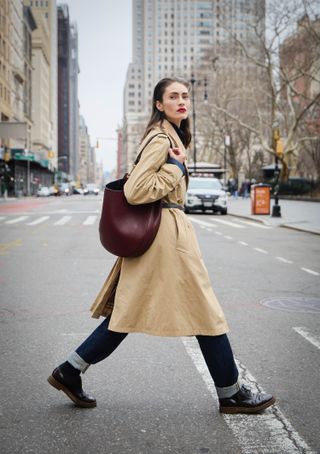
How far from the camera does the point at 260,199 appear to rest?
28.5 metres

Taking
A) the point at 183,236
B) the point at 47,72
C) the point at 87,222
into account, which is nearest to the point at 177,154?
the point at 183,236

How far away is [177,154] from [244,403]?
1.50 meters

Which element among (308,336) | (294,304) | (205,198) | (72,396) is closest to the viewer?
(72,396)

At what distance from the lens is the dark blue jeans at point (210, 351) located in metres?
3.51

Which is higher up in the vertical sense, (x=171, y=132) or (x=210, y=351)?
(x=171, y=132)

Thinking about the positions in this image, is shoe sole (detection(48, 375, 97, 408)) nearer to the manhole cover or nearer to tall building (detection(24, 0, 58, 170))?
the manhole cover

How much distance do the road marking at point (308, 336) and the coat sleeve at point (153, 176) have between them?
2613 millimetres

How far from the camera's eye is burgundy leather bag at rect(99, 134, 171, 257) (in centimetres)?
337

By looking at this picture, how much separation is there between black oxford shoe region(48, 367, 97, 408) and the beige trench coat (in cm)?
52

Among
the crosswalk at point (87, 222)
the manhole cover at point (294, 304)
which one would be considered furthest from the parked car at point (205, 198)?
the manhole cover at point (294, 304)

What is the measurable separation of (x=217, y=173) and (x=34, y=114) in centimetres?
8047

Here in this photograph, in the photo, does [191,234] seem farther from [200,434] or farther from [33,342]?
[33,342]

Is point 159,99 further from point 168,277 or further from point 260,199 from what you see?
point 260,199

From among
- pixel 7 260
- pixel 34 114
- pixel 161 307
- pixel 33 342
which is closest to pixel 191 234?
pixel 161 307
